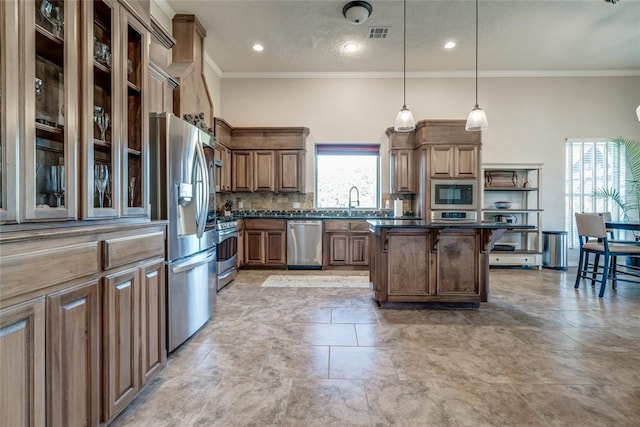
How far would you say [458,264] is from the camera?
3205mm

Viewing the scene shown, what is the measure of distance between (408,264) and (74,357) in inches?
111

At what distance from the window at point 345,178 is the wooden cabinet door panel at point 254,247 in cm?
136

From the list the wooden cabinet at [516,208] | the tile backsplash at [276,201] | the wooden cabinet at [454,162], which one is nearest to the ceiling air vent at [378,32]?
the wooden cabinet at [454,162]

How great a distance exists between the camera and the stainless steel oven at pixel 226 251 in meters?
3.86

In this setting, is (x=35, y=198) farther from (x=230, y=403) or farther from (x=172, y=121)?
(x=230, y=403)

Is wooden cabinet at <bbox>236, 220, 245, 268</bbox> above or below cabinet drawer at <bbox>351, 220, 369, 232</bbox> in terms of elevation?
below

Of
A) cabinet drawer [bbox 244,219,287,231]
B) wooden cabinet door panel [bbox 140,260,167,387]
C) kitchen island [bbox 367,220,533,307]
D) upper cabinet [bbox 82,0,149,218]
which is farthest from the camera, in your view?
cabinet drawer [bbox 244,219,287,231]

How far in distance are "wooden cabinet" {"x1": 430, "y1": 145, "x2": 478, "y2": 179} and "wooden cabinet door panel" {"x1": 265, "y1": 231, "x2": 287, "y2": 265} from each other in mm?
2855

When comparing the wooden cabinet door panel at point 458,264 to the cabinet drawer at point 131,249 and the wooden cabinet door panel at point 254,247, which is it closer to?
the cabinet drawer at point 131,249

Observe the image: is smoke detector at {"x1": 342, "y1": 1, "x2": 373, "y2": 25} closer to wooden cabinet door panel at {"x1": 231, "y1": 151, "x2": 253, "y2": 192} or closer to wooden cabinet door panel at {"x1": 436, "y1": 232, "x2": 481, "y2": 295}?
wooden cabinet door panel at {"x1": 231, "y1": 151, "x2": 253, "y2": 192}

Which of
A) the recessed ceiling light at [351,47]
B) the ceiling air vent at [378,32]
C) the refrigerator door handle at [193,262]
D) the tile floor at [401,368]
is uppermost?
the recessed ceiling light at [351,47]

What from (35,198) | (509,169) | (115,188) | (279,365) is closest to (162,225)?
(115,188)

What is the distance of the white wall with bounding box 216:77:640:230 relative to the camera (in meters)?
5.58

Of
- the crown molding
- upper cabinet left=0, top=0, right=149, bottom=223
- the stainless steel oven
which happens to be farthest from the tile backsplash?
upper cabinet left=0, top=0, right=149, bottom=223
